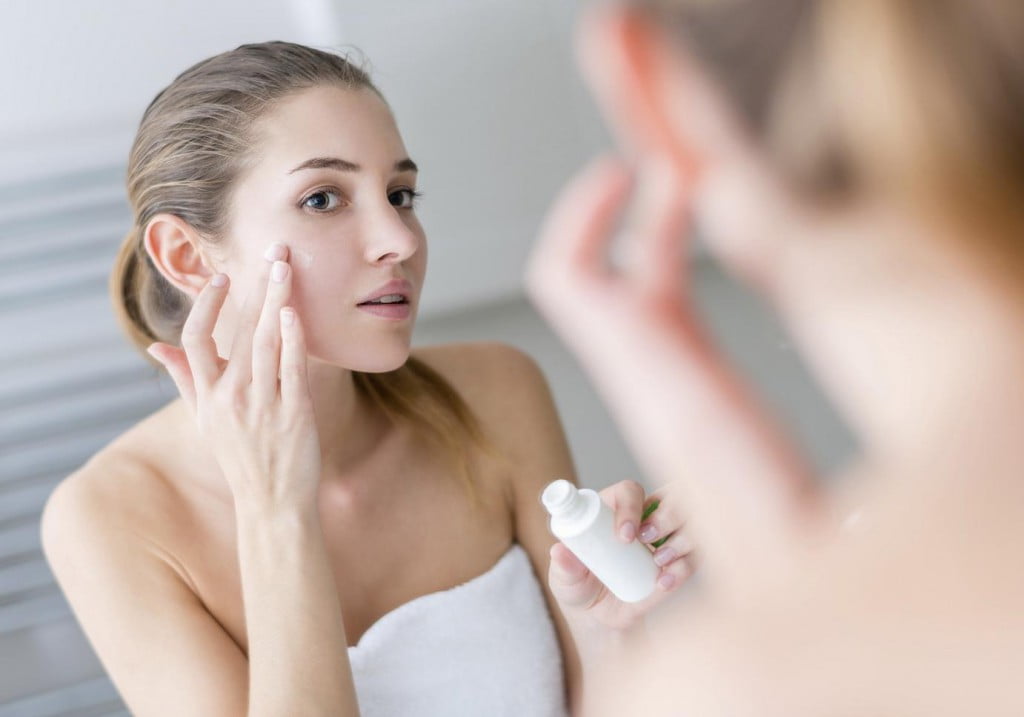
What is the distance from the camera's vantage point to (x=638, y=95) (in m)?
0.41

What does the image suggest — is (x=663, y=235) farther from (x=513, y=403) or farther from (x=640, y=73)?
(x=513, y=403)

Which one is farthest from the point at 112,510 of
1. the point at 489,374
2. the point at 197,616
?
the point at 489,374

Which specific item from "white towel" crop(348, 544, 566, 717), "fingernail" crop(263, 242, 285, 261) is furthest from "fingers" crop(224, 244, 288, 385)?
"white towel" crop(348, 544, 566, 717)

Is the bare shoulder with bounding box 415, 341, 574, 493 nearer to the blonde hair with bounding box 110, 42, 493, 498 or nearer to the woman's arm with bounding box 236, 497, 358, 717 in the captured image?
the blonde hair with bounding box 110, 42, 493, 498

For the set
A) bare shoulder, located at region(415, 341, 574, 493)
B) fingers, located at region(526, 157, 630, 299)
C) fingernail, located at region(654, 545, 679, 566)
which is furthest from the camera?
bare shoulder, located at region(415, 341, 574, 493)

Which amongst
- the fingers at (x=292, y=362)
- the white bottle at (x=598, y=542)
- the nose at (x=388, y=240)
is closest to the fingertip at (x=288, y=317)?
the fingers at (x=292, y=362)

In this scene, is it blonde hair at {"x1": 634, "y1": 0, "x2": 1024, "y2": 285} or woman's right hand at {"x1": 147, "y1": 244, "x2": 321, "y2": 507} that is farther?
woman's right hand at {"x1": 147, "y1": 244, "x2": 321, "y2": 507}

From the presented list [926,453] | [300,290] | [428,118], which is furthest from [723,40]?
[428,118]

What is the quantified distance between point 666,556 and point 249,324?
464 millimetres

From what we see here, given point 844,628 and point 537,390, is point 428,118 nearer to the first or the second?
point 537,390

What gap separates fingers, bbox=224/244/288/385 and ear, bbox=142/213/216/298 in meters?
0.09

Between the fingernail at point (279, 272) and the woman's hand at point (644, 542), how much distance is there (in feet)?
1.20

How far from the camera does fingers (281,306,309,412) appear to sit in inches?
40.6

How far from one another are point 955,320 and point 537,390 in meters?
1.01
